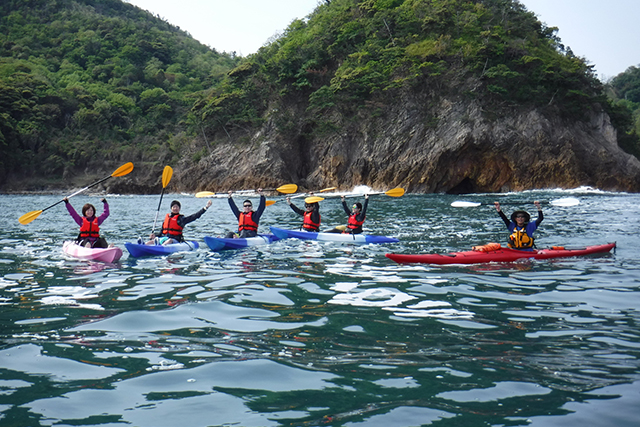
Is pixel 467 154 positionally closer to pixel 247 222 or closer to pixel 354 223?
pixel 354 223

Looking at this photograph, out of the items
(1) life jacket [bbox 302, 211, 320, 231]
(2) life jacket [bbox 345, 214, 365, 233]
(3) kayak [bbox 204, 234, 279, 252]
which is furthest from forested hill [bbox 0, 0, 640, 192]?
(3) kayak [bbox 204, 234, 279, 252]

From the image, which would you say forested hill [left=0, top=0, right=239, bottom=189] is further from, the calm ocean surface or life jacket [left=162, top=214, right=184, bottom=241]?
the calm ocean surface

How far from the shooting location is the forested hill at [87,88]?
183 ft

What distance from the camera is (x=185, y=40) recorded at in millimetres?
94000

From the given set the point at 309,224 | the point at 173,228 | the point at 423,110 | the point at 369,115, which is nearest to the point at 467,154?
the point at 423,110

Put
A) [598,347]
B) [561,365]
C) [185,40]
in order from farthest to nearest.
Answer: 1. [185,40]
2. [598,347]
3. [561,365]

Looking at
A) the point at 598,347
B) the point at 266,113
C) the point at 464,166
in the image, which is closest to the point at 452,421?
the point at 598,347

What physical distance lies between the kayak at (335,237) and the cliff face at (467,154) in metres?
28.4

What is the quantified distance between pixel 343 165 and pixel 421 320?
3924 cm

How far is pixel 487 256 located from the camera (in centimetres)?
Result: 874

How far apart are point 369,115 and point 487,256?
36547 mm

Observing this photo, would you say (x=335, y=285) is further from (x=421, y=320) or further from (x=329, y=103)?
(x=329, y=103)

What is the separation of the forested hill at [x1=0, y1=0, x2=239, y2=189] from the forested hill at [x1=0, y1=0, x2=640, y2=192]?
0.27 m

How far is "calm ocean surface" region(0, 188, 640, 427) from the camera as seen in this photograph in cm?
293
